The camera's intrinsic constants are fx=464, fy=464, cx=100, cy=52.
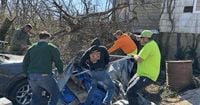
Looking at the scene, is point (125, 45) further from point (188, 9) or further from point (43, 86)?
point (188, 9)

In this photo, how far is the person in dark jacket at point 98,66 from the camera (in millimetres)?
9320

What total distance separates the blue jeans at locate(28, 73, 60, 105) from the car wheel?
1301 mm

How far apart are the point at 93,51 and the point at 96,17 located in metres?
7.82

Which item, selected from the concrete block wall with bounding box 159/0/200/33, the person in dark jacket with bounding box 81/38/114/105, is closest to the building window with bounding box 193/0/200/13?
the concrete block wall with bounding box 159/0/200/33

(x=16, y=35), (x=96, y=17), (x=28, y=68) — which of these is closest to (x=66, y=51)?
(x=96, y=17)

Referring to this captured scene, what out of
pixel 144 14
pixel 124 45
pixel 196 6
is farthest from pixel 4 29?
pixel 124 45

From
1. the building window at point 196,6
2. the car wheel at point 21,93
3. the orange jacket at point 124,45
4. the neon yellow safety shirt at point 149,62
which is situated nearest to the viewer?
the neon yellow safety shirt at point 149,62

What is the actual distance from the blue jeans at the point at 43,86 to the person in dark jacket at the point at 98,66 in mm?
746

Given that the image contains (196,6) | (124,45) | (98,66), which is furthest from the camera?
(196,6)

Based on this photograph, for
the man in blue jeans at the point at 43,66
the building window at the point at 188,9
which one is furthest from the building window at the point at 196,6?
the man in blue jeans at the point at 43,66

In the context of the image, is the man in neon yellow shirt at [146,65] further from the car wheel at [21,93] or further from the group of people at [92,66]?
the car wheel at [21,93]

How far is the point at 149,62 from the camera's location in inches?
359

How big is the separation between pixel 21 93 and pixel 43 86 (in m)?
1.58

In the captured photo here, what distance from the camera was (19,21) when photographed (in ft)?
67.3
